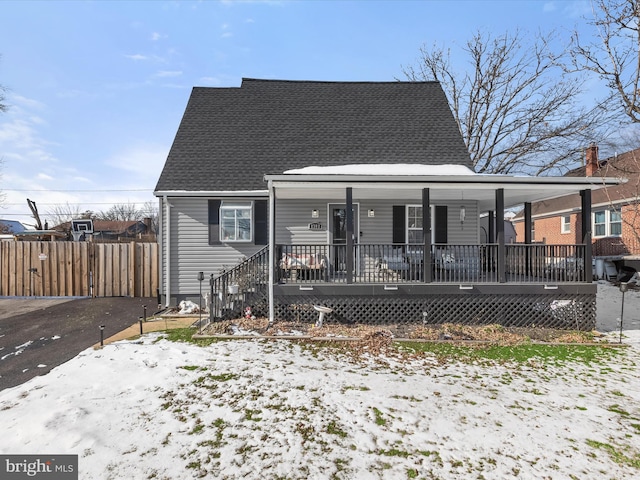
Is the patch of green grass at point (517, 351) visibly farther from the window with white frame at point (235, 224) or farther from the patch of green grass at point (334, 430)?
the window with white frame at point (235, 224)


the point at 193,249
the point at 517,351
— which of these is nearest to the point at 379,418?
the point at 517,351

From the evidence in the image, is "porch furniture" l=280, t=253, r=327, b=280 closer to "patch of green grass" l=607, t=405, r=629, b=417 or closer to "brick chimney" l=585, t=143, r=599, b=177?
"patch of green grass" l=607, t=405, r=629, b=417

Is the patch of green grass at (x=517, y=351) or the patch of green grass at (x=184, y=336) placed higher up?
the patch of green grass at (x=184, y=336)

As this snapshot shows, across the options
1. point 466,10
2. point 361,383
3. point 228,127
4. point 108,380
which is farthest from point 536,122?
point 108,380

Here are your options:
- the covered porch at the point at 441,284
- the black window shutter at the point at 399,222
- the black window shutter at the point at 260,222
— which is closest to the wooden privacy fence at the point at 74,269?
the black window shutter at the point at 260,222

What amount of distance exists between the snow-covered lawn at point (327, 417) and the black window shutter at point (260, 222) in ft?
15.0

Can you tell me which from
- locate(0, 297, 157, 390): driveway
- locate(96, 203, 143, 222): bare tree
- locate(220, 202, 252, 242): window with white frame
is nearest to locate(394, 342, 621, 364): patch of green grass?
locate(220, 202, 252, 242): window with white frame

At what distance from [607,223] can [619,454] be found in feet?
62.2

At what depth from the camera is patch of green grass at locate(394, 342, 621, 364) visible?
5.41 metres

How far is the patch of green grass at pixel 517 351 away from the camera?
5.41 metres

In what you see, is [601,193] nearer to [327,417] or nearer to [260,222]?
[260,222]

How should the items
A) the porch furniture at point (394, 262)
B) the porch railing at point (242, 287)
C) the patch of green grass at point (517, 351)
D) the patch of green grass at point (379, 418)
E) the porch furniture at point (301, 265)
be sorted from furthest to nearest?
1. the porch furniture at point (394, 262)
2. the porch furniture at point (301, 265)
3. the porch railing at point (242, 287)
4. the patch of green grass at point (517, 351)
5. the patch of green grass at point (379, 418)

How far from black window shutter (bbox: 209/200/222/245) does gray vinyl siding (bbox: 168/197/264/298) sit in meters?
0.11

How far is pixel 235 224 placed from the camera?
9.41 metres
